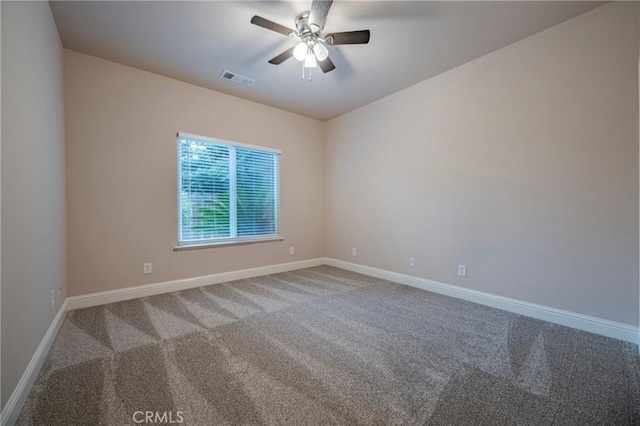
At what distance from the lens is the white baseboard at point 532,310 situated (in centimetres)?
218

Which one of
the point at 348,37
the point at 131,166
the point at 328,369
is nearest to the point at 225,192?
the point at 131,166

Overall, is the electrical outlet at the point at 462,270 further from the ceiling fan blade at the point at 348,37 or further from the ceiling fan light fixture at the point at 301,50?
the ceiling fan light fixture at the point at 301,50

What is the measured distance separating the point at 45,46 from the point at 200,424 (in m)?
2.92

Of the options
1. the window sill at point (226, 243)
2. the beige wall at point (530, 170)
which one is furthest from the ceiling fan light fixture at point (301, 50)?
the window sill at point (226, 243)

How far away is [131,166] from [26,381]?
7.53ft

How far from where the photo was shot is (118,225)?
3064 mm

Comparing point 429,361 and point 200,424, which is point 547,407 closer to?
point 429,361

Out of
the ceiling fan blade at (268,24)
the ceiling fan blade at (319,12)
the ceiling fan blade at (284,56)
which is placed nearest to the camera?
the ceiling fan blade at (319,12)

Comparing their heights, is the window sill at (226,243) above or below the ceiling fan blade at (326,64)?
below

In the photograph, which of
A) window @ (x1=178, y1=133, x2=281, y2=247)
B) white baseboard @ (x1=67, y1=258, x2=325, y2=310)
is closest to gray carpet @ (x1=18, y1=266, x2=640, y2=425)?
white baseboard @ (x1=67, y1=258, x2=325, y2=310)

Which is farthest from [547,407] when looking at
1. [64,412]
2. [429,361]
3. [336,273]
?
[336,273]
